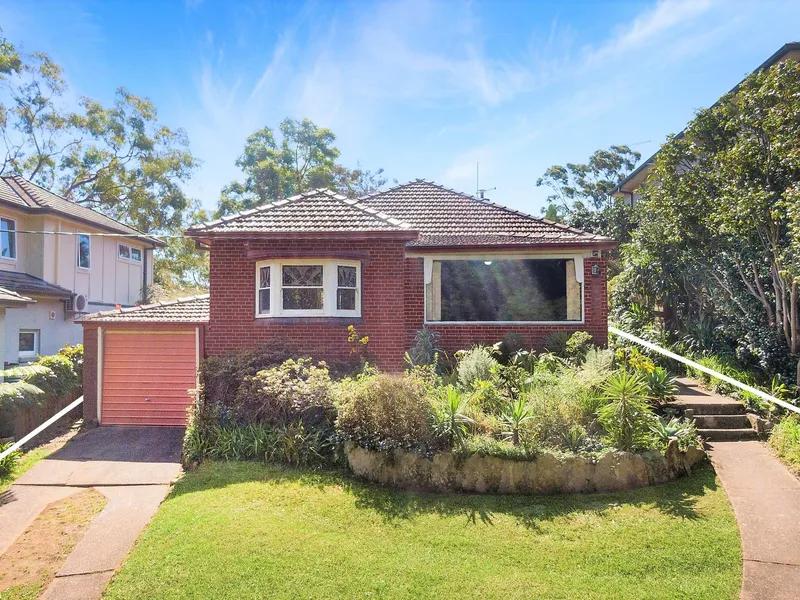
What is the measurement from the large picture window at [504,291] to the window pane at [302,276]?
4042 mm

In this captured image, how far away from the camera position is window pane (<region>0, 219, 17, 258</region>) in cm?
1627

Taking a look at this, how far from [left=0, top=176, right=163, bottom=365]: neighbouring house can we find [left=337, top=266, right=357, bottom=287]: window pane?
6641 millimetres

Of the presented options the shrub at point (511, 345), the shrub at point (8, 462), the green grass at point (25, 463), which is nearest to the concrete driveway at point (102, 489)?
the green grass at point (25, 463)

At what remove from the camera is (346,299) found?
10.7 m

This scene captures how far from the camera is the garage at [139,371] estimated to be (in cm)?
1091

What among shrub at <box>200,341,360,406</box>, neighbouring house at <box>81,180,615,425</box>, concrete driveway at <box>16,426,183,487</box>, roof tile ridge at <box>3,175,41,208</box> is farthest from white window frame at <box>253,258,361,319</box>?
roof tile ridge at <box>3,175,41,208</box>

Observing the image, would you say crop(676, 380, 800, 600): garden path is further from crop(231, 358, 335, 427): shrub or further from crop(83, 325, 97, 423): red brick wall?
crop(83, 325, 97, 423): red brick wall

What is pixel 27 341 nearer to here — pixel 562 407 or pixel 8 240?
pixel 8 240

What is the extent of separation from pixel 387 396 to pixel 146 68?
1009 centimetres

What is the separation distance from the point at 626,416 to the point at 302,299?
663cm

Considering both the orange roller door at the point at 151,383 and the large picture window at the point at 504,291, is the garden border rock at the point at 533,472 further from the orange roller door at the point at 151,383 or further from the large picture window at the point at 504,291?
the large picture window at the point at 504,291

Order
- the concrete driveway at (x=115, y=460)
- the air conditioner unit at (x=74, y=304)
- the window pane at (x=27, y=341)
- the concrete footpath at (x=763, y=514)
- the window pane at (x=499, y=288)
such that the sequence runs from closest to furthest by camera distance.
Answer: the concrete footpath at (x=763, y=514) < the concrete driveway at (x=115, y=460) < the window pane at (x=499, y=288) < the window pane at (x=27, y=341) < the air conditioner unit at (x=74, y=304)

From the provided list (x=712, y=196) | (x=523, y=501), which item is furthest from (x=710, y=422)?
(x=712, y=196)

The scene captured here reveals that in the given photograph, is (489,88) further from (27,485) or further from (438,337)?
(27,485)
